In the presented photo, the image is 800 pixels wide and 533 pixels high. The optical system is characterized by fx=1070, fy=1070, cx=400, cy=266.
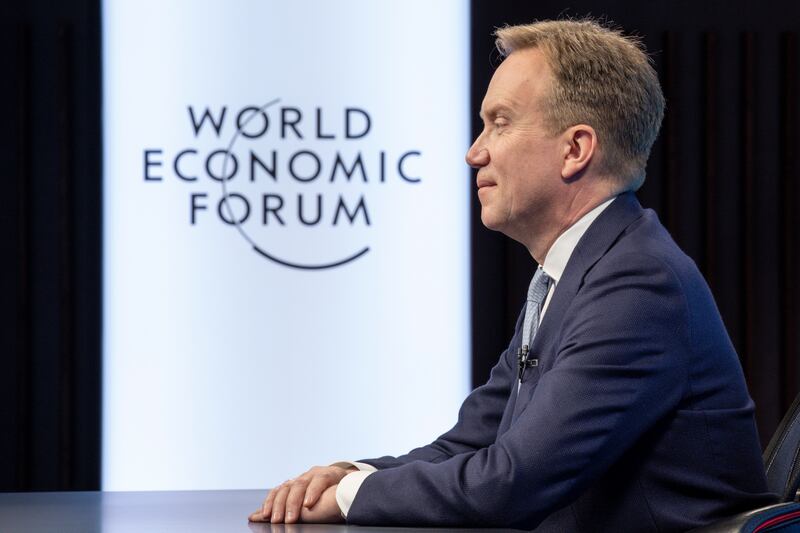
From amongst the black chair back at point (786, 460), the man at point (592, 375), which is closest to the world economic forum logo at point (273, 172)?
the man at point (592, 375)

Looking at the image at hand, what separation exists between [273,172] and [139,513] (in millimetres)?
3070

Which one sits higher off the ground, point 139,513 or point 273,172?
point 273,172

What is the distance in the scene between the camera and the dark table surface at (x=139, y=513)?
4.62 feet

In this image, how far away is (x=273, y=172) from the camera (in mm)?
4520

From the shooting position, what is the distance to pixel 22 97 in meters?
4.42

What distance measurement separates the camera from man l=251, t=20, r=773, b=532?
140cm

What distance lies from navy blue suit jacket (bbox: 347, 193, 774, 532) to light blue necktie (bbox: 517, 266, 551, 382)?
0.03 m

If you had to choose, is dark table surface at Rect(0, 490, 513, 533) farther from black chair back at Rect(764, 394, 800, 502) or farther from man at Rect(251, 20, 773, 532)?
black chair back at Rect(764, 394, 800, 502)

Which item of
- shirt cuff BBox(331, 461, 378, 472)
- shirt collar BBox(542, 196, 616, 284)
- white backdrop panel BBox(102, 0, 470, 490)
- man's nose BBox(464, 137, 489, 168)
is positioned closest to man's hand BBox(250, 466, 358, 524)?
shirt cuff BBox(331, 461, 378, 472)

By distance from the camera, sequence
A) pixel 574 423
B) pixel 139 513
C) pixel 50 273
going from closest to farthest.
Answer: pixel 574 423
pixel 139 513
pixel 50 273

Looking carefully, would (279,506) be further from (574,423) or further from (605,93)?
(605,93)

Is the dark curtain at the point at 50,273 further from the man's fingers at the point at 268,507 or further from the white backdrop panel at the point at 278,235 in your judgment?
the man's fingers at the point at 268,507

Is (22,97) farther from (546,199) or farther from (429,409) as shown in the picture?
(546,199)

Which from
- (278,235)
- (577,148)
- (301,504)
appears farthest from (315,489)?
(278,235)
